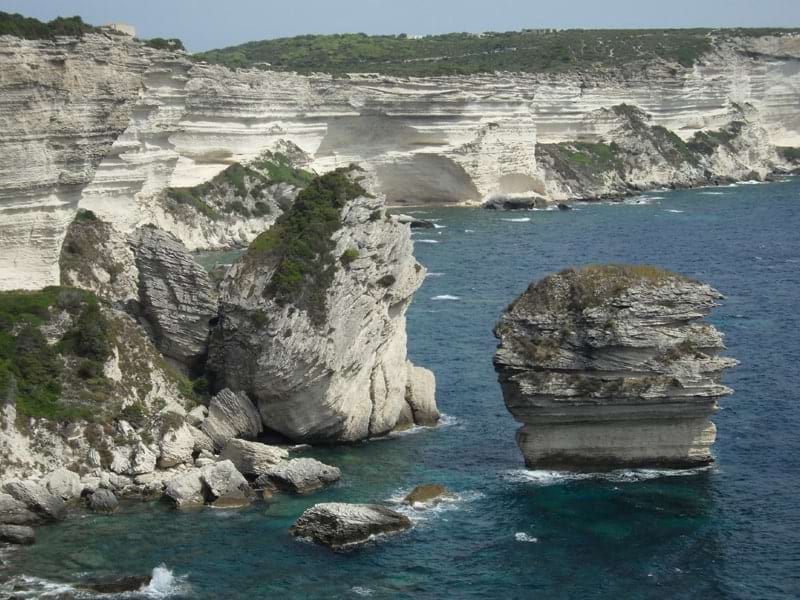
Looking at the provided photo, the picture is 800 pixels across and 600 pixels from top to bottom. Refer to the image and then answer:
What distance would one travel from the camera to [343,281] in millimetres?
44344

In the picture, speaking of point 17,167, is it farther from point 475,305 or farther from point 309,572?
point 475,305

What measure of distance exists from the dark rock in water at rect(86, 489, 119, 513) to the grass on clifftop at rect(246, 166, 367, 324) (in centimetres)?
968

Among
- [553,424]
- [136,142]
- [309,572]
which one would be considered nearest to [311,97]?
[136,142]

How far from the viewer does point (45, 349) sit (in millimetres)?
41625

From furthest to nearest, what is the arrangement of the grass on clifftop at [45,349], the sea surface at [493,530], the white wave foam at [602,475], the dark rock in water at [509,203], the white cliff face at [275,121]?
the dark rock in water at [509,203]
the white cliff face at [275,121]
the grass on clifftop at [45,349]
the white wave foam at [602,475]
the sea surface at [493,530]

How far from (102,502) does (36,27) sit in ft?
72.0

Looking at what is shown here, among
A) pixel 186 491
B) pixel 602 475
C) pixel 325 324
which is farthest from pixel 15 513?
pixel 602 475

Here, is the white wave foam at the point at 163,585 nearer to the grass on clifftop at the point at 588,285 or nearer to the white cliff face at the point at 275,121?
the grass on clifftop at the point at 588,285

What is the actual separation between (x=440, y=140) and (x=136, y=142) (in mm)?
44940

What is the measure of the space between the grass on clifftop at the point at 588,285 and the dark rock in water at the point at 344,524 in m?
9.74

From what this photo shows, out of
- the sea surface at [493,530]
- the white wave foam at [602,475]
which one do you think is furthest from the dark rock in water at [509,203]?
the white wave foam at [602,475]

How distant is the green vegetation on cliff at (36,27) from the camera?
47219 millimetres

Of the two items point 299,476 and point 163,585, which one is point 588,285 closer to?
point 299,476

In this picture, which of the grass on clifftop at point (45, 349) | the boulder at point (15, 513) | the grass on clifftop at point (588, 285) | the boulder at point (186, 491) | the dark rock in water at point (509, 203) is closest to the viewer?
the boulder at point (15, 513)
